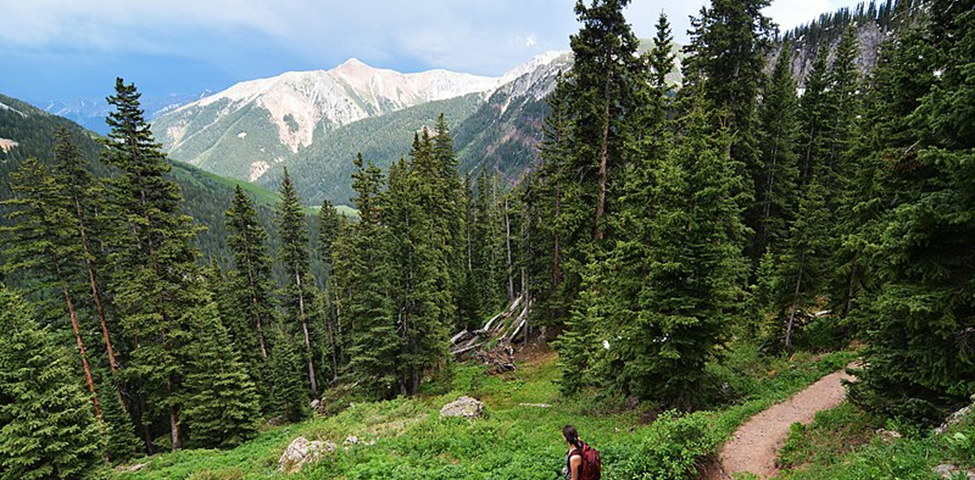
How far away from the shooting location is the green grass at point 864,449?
18.8 ft

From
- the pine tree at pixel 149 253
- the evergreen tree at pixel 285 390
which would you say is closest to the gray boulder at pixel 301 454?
the pine tree at pixel 149 253

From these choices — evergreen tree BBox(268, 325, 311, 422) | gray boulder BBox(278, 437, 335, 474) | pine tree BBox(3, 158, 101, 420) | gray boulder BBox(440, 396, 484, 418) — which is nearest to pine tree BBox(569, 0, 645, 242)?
gray boulder BBox(440, 396, 484, 418)

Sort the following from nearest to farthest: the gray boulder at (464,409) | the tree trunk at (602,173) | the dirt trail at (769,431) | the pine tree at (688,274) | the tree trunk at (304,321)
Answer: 1. the dirt trail at (769,431)
2. the pine tree at (688,274)
3. the gray boulder at (464,409)
4. the tree trunk at (602,173)
5. the tree trunk at (304,321)

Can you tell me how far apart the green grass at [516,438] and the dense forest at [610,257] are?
4.60 ft

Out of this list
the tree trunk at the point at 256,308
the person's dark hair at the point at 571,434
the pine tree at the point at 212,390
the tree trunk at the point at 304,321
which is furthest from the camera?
the tree trunk at the point at 304,321

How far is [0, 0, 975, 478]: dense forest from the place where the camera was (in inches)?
319

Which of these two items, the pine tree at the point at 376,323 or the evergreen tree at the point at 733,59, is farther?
the pine tree at the point at 376,323

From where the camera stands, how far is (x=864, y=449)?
24.5 feet

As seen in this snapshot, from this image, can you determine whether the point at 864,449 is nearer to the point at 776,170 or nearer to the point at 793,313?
the point at 793,313

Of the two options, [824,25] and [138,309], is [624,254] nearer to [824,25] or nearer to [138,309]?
[138,309]

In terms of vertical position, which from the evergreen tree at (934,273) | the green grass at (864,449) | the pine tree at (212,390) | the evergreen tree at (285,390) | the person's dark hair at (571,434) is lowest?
the evergreen tree at (285,390)

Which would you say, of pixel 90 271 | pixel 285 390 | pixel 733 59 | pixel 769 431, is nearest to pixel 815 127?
pixel 733 59

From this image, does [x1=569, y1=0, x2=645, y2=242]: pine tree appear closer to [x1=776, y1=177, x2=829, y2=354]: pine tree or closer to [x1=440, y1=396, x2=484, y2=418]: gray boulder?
[x1=776, y1=177, x2=829, y2=354]: pine tree

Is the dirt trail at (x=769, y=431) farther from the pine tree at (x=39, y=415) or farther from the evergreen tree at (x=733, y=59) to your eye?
the pine tree at (x=39, y=415)
